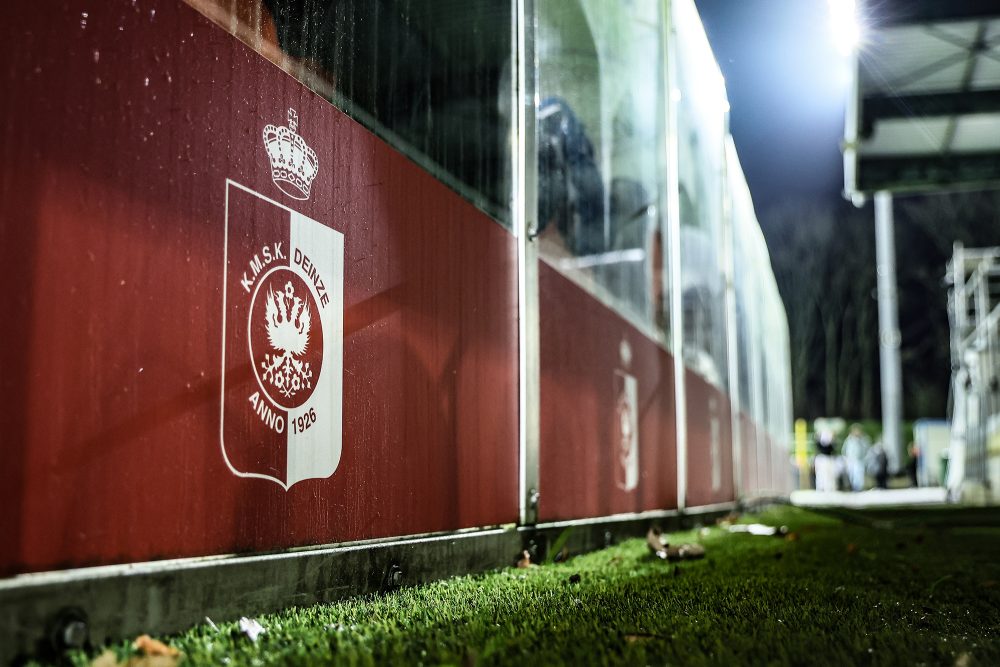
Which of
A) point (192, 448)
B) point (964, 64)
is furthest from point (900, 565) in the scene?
point (964, 64)

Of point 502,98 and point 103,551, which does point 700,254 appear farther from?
point 103,551


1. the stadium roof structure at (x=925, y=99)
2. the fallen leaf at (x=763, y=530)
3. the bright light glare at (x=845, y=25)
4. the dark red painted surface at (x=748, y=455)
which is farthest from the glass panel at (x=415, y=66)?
the dark red painted surface at (x=748, y=455)

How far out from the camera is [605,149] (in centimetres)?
536

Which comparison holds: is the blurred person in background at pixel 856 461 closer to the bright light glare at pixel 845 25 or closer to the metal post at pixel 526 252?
the bright light glare at pixel 845 25

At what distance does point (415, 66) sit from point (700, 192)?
18.7 feet

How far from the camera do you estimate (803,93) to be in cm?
1028

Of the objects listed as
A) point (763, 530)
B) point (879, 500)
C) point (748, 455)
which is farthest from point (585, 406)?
point (879, 500)

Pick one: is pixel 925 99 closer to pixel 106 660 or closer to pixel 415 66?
pixel 415 66

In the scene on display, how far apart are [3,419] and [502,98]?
2.64m

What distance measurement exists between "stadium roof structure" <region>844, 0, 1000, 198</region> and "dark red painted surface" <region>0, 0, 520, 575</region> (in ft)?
27.7

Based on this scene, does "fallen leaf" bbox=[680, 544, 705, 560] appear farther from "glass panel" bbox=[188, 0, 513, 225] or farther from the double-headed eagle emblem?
the double-headed eagle emblem

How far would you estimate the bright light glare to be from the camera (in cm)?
937

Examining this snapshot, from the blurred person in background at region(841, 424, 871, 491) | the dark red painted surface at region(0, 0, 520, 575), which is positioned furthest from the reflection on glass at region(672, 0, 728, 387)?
the blurred person in background at region(841, 424, 871, 491)

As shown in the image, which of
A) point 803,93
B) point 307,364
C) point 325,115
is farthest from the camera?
point 803,93
